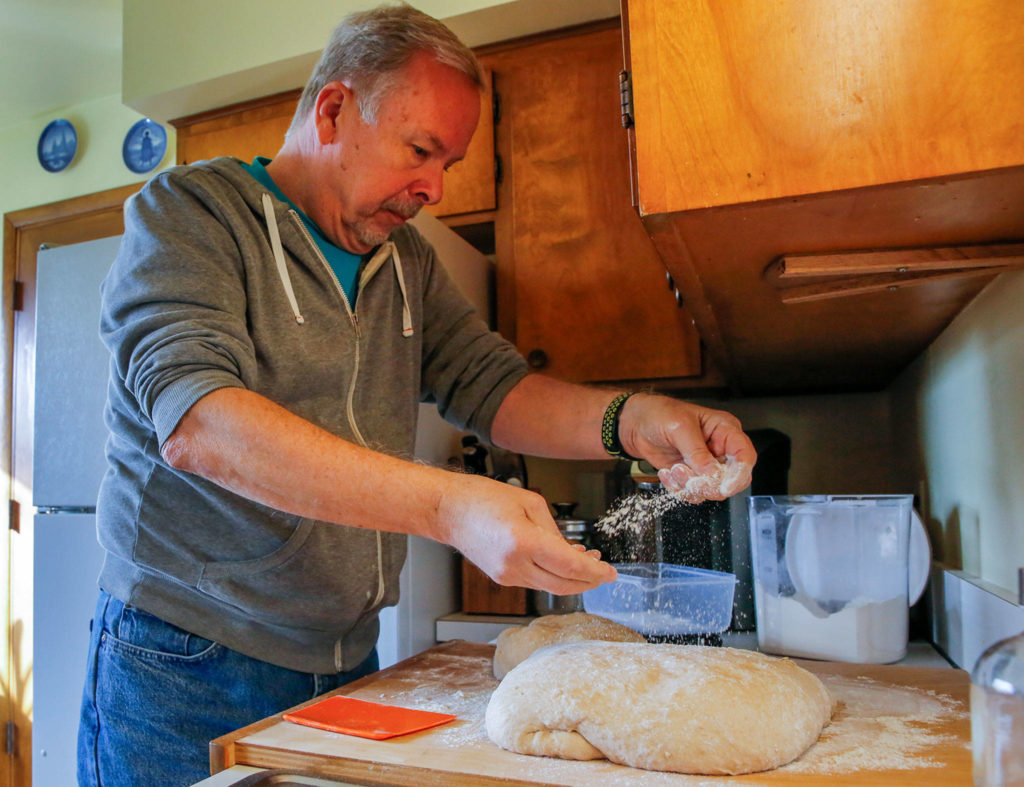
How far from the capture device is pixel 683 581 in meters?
1.25

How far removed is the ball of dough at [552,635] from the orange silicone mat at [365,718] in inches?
7.1

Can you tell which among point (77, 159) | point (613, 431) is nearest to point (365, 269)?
point (613, 431)

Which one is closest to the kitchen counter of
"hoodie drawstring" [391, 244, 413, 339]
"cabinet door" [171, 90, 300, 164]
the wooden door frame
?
"hoodie drawstring" [391, 244, 413, 339]

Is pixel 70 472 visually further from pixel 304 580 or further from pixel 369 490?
pixel 369 490

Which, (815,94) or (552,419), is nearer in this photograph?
(815,94)

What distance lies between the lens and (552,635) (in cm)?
108

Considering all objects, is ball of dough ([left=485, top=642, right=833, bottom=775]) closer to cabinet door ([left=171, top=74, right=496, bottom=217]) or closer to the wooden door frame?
cabinet door ([left=171, top=74, right=496, bottom=217])

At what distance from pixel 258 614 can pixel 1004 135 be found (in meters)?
0.88

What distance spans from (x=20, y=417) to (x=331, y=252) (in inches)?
89.0

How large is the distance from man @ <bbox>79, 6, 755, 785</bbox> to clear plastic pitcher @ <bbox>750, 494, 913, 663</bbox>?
13.0 inches

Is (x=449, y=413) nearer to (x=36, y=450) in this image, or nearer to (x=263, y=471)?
(x=263, y=471)

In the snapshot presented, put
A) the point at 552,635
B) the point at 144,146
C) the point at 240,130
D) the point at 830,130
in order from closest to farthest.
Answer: the point at 830,130
the point at 552,635
the point at 240,130
the point at 144,146

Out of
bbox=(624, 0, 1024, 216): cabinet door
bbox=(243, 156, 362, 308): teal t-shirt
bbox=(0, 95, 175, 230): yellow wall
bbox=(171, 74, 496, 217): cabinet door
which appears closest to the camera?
bbox=(624, 0, 1024, 216): cabinet door

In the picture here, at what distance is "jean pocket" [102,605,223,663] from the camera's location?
3.08 ft
